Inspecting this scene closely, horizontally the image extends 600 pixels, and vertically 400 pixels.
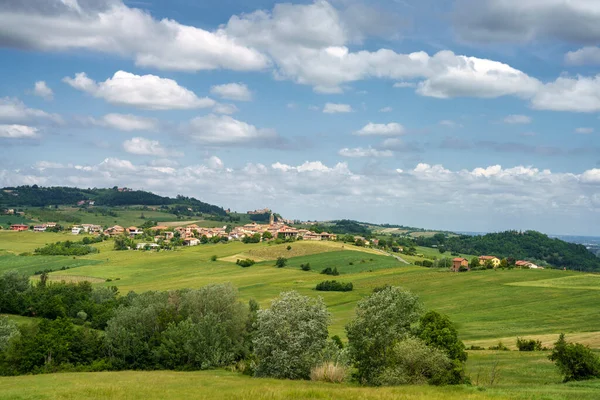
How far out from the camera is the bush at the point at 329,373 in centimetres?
3891

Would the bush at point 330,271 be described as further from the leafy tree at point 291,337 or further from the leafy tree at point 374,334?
the leafy tree at point 374,334

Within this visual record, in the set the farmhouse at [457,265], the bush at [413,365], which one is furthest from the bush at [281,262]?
the bush at [413,365]

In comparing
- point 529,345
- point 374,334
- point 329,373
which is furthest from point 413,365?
point 529,345

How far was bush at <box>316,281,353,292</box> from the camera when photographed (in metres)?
127

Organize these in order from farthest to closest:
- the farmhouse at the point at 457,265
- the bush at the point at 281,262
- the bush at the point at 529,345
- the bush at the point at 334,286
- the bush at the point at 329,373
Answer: the bush at the point at 281,262
the farmhouse at the point at 457,265
the bush at the point at 334,286
the bush at the point at 529,345
the bush at the point at 329,373

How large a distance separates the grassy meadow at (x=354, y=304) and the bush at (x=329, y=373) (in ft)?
8.54

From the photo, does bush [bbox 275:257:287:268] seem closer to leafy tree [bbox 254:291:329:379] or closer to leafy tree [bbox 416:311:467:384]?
leafy tree [bbox 254:291:329:379]

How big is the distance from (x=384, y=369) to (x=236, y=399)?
1414cm

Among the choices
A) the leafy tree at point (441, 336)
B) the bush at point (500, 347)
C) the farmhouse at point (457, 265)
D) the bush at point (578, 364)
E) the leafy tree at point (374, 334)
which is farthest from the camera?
the farmhouse at point (457, 265)

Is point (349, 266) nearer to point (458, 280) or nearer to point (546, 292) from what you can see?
point (458, 280)

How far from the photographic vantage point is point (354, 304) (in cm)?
10844

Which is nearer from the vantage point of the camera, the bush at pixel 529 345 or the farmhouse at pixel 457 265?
the bush at pixel 529 345

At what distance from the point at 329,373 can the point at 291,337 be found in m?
4.49

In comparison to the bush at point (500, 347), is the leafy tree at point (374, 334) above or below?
above
